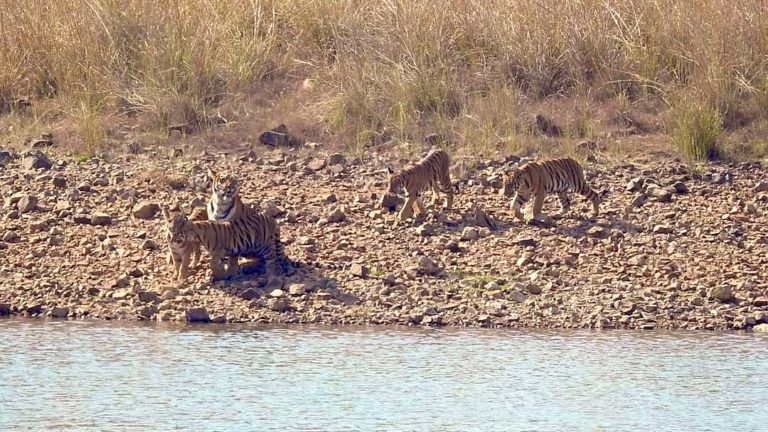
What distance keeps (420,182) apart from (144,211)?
2.01m

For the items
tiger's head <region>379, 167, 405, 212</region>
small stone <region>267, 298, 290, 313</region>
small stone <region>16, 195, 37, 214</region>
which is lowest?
small stone <region>267, 298, 290, 313</region>

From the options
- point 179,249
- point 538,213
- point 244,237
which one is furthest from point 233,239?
point 538,213

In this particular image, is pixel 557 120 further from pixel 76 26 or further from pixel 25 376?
pixel 25 376

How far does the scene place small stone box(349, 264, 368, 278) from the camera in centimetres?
999

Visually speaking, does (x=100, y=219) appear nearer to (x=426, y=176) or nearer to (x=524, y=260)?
(x=426, y=176)

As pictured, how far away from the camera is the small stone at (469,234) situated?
34.9ft

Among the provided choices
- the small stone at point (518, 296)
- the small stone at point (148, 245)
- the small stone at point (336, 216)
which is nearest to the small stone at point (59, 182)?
the small stone at point (148, 245)

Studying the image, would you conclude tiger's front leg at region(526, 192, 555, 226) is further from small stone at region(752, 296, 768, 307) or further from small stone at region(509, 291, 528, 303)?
small stone at region(752, 296, 768, 307)

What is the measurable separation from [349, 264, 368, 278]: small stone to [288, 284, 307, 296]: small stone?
417mm

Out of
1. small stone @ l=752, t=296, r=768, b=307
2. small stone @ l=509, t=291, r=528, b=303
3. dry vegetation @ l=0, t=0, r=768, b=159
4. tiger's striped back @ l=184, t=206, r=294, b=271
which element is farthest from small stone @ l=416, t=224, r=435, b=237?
small stone @ l=752, t=296, r=768, b=307

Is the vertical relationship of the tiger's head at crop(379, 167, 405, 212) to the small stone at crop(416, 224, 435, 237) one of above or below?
above

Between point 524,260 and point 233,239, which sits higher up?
point 233,239

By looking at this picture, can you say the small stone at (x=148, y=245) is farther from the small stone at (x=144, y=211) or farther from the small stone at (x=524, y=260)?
the small stone at (x=524, y=260)

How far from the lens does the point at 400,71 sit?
43.1 feet
